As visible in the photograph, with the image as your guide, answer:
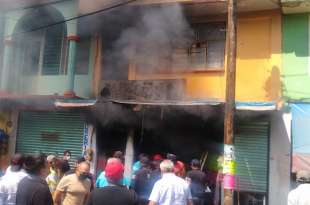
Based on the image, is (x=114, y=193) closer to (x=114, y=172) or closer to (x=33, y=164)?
(x=114, y=172)

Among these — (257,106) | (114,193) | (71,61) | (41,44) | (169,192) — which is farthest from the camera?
(41,44)

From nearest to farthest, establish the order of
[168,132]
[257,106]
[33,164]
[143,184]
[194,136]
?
1. [33,164]
2. [143,184]
3. [257,106]
4. [194,136]
5. [168,132]

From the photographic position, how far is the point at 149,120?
10.2m

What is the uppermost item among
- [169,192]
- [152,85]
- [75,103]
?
[152,85]

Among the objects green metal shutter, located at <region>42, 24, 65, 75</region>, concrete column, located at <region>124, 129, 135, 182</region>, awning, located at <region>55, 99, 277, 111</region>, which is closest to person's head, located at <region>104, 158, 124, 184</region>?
awning, located at <region>55, 99, 277, 111</region>

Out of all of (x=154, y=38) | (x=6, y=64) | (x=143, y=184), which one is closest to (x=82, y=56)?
(x=154, y=38)

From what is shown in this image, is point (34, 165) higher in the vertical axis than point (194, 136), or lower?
lower

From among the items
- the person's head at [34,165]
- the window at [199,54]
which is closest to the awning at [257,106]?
the window at [199,54]

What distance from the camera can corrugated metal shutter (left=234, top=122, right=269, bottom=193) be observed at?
30.3 ft

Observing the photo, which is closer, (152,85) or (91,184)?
(91,184)

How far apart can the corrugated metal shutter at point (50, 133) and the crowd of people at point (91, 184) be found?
3.50 meters

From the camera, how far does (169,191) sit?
5512mm

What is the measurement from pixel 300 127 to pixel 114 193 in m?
6.19

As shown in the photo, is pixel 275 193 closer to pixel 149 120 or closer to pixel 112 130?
pixel 149 120
